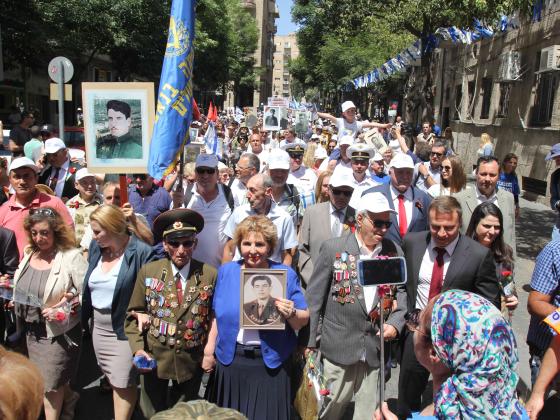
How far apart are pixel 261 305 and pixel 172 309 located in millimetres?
627

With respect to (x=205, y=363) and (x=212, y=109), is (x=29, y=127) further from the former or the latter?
(x=205, y=363)

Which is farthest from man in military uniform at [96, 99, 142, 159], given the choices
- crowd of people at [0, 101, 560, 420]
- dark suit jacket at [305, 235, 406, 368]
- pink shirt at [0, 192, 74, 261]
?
dark suit jacket at [305, 235, 406, 368]

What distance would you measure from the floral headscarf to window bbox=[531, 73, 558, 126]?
47.1ft

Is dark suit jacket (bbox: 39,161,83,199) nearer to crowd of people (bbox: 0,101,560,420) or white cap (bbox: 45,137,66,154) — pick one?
white cap (bbox: 45,137,66,154)

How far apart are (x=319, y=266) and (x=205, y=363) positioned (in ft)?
3.18

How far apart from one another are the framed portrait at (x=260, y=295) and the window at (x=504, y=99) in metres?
17.0

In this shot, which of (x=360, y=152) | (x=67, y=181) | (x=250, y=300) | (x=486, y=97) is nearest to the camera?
(x=250, y=300)

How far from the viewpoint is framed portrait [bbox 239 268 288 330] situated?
10.1 feet

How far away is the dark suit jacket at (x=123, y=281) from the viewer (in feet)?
12.2

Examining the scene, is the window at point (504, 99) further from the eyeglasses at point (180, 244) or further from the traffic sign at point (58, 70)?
the eyeglasses at point (180, 244)

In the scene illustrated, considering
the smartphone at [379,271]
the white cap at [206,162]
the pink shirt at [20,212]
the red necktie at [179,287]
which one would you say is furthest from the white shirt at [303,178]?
the smartphone at [379,271]

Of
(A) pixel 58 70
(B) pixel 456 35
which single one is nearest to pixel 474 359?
(A) pixel 58 70

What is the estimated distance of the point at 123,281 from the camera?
147 inches

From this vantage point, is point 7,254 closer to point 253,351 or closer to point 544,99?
point 253,351
